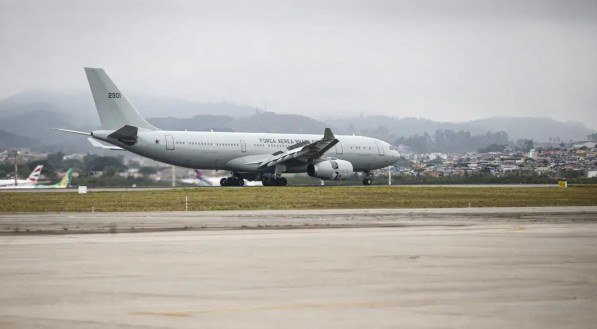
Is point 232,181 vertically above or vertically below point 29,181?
below

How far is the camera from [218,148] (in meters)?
75.2

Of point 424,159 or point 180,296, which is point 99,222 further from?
point 424,159

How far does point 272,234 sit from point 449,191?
40969mm

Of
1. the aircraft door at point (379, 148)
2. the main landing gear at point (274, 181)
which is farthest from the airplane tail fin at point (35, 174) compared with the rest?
the aircraft door at point (379, 148)

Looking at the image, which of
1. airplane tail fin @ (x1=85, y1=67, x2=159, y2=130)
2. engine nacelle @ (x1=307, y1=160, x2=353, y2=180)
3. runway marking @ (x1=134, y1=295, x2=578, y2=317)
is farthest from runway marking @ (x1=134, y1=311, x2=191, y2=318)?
engine nacelle @ (x1=307, y1=160, x2=353, y2=180)

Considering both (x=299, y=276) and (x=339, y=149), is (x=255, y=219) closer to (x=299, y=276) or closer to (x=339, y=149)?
(x=299, y=276)

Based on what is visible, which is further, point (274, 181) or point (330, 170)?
point (274, 181)

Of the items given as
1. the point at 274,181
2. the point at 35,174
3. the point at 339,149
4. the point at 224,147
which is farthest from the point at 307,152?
the point at 35,174

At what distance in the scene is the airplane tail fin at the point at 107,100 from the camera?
72.8 m

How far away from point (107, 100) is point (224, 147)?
1007 cm

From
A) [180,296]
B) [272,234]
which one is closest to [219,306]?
[180,296]

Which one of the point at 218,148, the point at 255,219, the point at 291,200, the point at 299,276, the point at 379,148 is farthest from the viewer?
the point at 379,148

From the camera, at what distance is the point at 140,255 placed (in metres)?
21.7

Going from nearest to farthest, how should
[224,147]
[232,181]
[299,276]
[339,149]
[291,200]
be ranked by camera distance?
[299,276] → [291,200] → [224,147] → [232,181] → [339,149]
